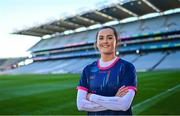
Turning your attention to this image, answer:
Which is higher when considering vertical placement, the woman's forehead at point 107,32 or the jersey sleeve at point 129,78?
the woman's forehead at point 107,32

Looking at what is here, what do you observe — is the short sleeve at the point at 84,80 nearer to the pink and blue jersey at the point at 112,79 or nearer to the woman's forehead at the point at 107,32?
the pink and blue jersey at the point at 112,79

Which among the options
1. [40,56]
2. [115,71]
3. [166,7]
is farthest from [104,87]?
[40,56]

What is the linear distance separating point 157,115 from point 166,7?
5457 cm

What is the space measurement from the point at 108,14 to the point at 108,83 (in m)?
63.9

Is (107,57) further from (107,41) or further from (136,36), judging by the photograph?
(136,36)

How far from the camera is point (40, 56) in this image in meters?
95.7

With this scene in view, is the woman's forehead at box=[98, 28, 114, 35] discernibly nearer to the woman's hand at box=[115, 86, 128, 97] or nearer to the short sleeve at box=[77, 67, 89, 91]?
the short sleeve at box=[77, 67, 89, 91]

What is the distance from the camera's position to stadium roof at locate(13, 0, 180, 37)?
5721cm

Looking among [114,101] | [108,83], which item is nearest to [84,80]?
[108,83]

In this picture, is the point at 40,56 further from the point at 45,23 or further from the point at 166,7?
the point at 166,7

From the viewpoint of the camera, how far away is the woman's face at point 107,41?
119 inches

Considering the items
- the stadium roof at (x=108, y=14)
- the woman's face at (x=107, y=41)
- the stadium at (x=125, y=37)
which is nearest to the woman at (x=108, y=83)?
the woman's face at (x=107, y=41)

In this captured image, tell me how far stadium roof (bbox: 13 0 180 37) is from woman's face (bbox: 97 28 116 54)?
53396 mm

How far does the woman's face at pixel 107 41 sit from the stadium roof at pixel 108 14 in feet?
175
